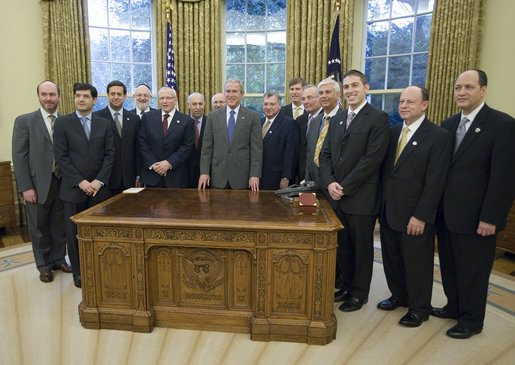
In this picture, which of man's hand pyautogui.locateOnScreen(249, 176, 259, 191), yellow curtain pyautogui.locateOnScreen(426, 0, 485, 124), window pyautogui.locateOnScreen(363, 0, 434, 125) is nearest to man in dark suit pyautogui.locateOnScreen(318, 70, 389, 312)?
man's hand pyautogui.locateOnScreen(249, 176, 259, 191)

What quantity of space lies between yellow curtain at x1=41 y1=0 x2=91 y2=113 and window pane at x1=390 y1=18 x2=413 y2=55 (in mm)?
4693

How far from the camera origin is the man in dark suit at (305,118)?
3543 millimetres

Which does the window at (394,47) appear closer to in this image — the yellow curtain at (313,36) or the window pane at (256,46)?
the yellow curtain at (313,36)

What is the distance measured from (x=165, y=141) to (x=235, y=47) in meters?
3.77

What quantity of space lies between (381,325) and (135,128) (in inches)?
105

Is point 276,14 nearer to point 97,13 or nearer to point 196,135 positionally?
point 97,13

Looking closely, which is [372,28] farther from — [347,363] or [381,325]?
[347,363]

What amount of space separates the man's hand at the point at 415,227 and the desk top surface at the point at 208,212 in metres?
0.51

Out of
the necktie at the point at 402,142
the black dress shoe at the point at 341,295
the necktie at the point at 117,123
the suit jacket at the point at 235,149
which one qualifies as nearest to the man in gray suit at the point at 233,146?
the suit jacket at the point at 235,149

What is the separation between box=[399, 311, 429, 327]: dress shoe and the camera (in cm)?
255

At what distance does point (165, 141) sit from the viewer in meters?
3.51

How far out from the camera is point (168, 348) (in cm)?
226

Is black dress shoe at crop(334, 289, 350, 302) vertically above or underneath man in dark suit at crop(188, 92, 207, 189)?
underneath

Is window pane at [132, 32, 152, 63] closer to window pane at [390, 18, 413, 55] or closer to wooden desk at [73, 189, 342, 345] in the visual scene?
window pane at [390, 18, 413, 55]
